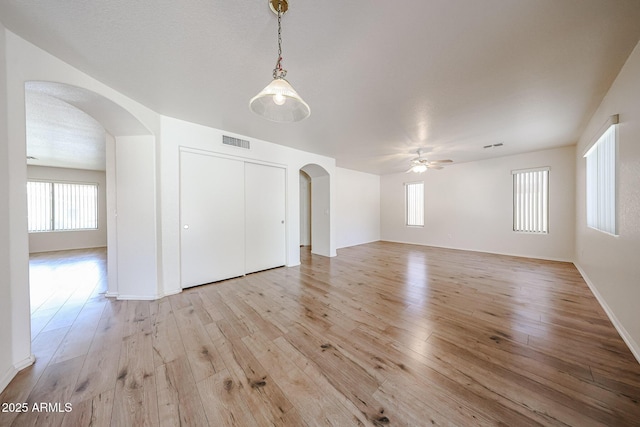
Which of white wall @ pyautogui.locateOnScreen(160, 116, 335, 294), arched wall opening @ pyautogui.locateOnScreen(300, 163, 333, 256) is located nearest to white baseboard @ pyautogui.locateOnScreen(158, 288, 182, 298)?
white wall @ pyautogui.locateOnScreen(160, 116, 335, 294)

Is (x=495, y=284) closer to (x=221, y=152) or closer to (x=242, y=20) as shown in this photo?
→ (x=242, y=20)

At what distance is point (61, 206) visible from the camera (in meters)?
6.66

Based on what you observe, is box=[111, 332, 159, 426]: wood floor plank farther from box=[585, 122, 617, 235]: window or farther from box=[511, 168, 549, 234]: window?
box=[511, 168, 549, 234]: window

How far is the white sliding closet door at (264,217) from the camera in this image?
157 inches

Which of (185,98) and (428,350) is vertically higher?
(185,98)

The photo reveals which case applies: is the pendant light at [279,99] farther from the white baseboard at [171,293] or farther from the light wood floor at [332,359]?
the white baseboard at [171,293]

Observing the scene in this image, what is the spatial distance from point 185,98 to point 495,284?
5.34 metres

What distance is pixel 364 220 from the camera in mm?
7438

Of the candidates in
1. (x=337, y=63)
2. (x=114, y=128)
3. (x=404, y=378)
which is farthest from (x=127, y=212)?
(x=404, y=378)

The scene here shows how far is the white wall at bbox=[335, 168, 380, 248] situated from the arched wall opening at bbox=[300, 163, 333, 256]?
32.9 inches

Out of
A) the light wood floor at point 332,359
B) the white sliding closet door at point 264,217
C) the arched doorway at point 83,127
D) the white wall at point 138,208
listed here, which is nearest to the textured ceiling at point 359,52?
the arched doorway at point 83,127

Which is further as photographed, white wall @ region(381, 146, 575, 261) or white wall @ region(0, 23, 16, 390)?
white wall @ region(381, 146, 575, 261)

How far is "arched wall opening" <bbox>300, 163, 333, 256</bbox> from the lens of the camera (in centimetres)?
554

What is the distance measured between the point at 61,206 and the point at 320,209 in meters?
8.49
